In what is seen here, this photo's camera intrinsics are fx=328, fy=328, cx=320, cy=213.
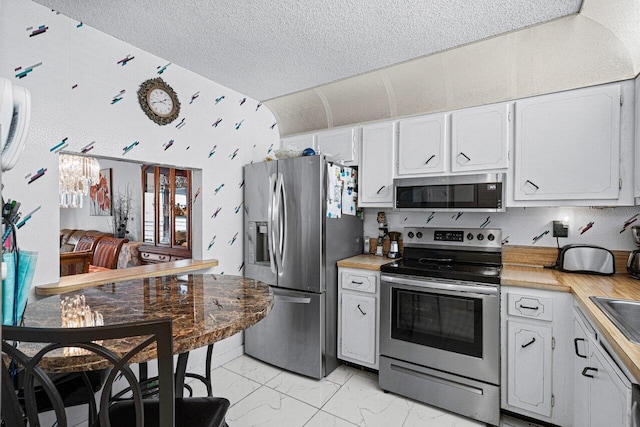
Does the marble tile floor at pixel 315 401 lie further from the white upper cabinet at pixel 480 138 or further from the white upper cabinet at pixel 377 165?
the white upper cabinet at pixel 480 138

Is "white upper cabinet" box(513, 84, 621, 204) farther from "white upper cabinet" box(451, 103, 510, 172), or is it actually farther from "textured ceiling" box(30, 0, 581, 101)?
"textured ceiling" box(30, 0, 581, 101)

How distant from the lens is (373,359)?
2594 mm

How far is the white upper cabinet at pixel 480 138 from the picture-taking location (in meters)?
2.39

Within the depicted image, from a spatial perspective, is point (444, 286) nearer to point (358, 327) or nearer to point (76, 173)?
point (358, 327)

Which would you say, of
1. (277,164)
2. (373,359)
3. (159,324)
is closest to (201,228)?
(277,164)

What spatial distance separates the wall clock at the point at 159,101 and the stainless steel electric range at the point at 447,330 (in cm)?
204

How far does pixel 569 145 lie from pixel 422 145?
3.21ft

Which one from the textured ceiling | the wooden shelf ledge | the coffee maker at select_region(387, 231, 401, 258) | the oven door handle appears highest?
the textured ceiling

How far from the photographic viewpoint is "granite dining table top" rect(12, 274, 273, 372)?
1.02m

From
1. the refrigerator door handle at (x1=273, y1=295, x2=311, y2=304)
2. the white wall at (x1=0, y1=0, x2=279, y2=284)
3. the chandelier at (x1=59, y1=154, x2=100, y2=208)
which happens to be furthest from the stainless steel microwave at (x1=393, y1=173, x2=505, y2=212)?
the chandelier at (x1=59, y1=154, x2=100, y2=208)

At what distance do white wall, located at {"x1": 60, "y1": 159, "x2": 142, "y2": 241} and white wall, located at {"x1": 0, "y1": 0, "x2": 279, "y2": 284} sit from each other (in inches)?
113

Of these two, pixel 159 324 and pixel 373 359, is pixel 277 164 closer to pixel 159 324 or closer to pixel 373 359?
pixel 373 359

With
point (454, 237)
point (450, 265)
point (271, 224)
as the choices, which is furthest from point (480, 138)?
point (271, 224)

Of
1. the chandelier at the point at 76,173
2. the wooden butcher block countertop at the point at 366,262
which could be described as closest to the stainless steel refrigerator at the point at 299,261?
the wooden butcher block countertop at the point at 366,262
